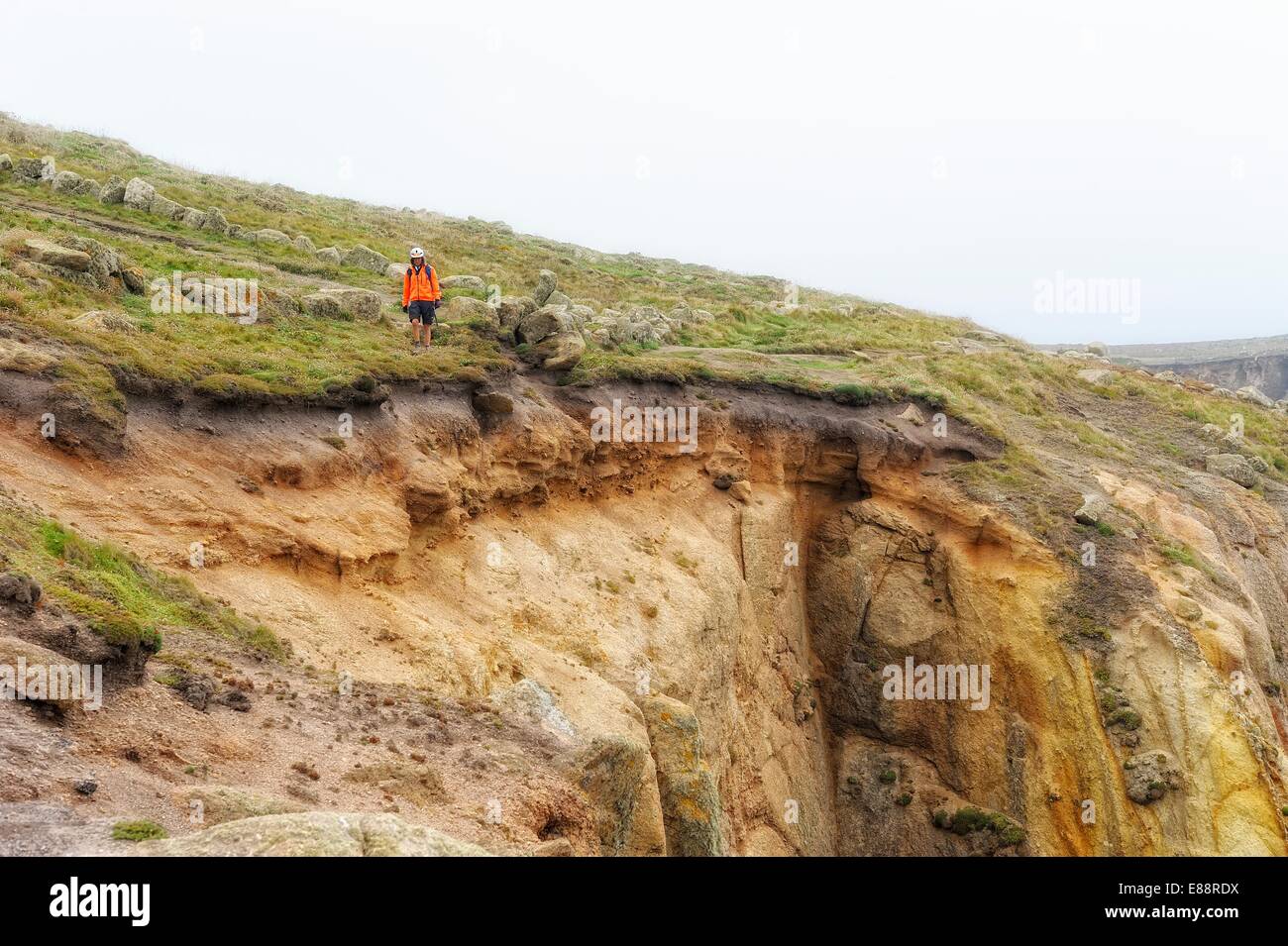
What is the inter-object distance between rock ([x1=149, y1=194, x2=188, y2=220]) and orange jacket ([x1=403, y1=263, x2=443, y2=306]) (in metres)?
10.3

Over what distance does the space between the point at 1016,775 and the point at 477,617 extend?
39.6 ft

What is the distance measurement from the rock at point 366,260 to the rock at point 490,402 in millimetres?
10502

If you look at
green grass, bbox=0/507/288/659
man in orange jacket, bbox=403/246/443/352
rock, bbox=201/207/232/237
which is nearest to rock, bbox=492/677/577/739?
green grass, bbox=0/507/288/659

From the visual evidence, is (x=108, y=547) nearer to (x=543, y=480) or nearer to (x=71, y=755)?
(x=71, y=755)

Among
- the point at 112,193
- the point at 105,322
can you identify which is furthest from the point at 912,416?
the point at 112,193

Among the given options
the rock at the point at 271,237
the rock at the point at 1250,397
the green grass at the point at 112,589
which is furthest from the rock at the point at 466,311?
the rock at the point at 1250,397

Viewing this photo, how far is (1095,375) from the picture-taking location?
3106cm

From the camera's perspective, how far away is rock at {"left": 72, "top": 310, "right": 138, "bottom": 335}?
11891 mm

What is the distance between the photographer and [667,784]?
11477mm

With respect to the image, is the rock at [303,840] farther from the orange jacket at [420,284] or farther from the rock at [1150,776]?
the rock at [1150,776]

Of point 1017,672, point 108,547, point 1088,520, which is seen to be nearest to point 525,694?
point 108,547

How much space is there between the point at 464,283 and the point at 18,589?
17711 millimetres

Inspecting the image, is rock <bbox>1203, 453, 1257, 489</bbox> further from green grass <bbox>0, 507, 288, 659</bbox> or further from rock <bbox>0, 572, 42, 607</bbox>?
rock <bbox>0, 572, 42, 607</bbox>

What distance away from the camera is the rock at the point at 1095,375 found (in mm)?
30688
